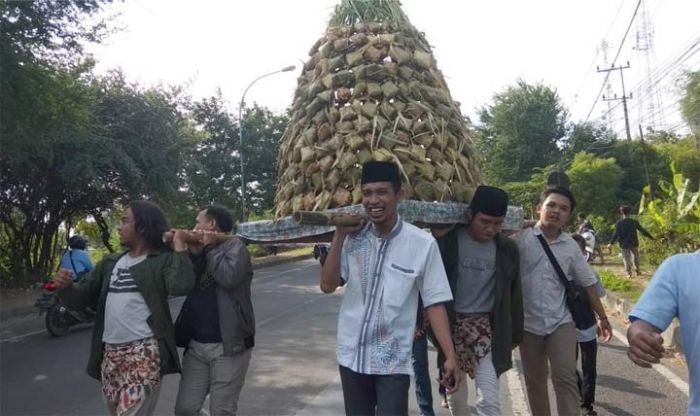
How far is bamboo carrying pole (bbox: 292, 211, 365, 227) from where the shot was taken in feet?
8.82

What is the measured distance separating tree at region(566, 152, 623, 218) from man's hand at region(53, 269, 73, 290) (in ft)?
81.6

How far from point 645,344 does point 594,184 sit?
85.1ft

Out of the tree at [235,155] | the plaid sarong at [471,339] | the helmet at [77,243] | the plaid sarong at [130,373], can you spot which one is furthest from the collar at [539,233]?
the tree at [235,155]

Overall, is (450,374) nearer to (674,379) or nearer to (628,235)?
(674,379)

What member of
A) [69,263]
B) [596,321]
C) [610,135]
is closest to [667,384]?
[596,321]

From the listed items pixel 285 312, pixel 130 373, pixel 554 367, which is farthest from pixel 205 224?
pixel 285 312

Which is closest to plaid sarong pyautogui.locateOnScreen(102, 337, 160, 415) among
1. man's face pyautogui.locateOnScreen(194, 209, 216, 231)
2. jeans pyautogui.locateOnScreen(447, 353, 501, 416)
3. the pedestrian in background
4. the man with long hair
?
the man with long hair

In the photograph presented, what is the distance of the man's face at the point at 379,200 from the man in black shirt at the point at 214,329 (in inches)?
38.2

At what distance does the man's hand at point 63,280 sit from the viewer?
3.39 m

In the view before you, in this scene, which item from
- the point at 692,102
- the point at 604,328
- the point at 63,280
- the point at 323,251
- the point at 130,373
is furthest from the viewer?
the point at 692,102

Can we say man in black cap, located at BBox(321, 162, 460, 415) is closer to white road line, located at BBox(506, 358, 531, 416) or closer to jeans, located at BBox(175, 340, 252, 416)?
jeans, located at BBox(175, 340, 252, 416)

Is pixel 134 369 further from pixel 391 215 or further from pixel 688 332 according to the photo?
pixel 688 332

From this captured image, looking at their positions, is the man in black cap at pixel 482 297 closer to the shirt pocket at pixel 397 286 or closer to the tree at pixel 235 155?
the shirt pocket at pixel 397 286

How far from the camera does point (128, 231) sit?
3385mm
